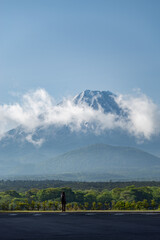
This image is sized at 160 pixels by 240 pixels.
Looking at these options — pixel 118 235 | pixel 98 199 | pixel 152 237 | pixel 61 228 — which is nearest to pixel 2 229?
pixel 61 228

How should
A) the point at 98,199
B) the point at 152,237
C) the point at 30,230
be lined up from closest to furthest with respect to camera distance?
1. the point at 152,237
2. the point at 30,230
3. the point at 98,199

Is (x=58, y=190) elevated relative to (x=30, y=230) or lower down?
elevated

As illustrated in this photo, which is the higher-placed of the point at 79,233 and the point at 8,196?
the point at 8,196

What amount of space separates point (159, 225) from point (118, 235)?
481 centimetres

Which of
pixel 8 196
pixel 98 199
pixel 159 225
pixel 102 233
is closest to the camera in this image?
pixel 102 233

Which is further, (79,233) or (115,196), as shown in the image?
(115,196)

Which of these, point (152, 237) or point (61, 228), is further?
point (61, 228)

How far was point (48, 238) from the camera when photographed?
18.4 metres

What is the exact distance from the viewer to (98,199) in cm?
14862

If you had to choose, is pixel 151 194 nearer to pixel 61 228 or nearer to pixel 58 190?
pixel 58 190

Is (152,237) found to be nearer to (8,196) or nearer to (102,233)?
(102,233)

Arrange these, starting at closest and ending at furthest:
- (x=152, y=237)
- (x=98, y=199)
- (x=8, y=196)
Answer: (x=152, y=237), (x=98, y=199), (x=8, y=196)

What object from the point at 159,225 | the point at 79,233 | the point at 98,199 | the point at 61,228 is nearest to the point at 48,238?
the point at 79,233

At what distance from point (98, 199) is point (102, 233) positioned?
131 meters
